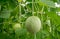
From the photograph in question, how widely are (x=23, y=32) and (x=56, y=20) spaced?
0.20 m

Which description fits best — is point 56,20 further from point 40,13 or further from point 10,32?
point 10,32

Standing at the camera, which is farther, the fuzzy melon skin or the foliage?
the foliage

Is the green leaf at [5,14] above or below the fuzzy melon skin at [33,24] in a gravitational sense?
A: above

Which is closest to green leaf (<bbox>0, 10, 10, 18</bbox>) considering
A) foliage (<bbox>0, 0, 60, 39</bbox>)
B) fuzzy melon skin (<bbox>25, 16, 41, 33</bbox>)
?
foliage (<bbox>0, 0, 60, 39</bbox>)

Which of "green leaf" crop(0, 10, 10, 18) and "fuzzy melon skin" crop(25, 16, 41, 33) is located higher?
"green leaf" crop(0, 10, 10, 18)

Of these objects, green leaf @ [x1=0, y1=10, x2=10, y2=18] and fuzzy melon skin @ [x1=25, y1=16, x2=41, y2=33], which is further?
green leaf @ [x1=0, y1=10, x2=10, y2=18]

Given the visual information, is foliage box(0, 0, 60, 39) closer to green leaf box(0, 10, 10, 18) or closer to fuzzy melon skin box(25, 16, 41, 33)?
green leaf box(0, 10, 10, 18)

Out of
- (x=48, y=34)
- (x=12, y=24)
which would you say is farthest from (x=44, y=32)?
(x=12, y=24)

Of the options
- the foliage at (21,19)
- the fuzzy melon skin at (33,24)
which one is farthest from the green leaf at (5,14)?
the fuzzy melon skin at (33,24)

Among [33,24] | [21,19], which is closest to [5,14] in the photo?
[21,19]

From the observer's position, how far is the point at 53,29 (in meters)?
1.18

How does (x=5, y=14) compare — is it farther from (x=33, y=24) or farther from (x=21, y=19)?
(x=33, y=24)

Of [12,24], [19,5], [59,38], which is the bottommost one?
[59,38]

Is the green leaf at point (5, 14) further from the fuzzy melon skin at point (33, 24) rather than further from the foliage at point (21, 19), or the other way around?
the fuzzy melon skin at point (33, 24)
